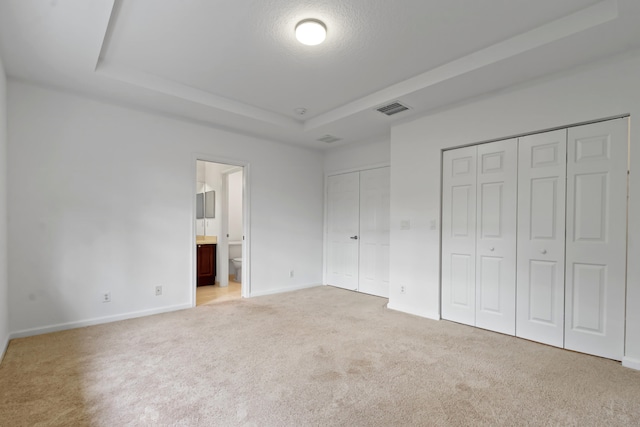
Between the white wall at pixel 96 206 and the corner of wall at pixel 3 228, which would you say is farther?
the white wall at pixel 96 206

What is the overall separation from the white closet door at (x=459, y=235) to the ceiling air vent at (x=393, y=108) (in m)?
0.76

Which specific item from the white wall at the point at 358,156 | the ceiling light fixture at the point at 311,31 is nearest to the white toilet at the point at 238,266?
the white wall at the point at 358,156

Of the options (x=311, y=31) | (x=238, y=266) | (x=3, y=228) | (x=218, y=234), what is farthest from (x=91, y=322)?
(x=311, y=31)

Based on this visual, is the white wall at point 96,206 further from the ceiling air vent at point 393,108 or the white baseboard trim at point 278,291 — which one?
the ceiling air vent at point 393,108

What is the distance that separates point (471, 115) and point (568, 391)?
2.66 m

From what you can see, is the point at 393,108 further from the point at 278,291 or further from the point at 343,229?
the point at 278,291

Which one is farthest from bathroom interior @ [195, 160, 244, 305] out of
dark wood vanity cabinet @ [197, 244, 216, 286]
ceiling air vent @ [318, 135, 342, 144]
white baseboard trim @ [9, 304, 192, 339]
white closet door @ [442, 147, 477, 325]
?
white closet door @ [442, 147, 477, 325]

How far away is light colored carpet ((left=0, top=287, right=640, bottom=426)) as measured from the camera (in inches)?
73.3

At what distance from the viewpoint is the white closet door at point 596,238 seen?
8.40ft

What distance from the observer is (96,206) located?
136 inches

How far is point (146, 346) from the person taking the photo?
2852 millimetres

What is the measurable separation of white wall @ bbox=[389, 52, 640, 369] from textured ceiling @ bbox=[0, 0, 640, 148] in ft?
0.59

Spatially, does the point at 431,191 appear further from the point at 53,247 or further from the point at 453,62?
the point at 53,247

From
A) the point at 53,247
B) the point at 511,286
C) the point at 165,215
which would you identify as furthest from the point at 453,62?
the point at 53,247
